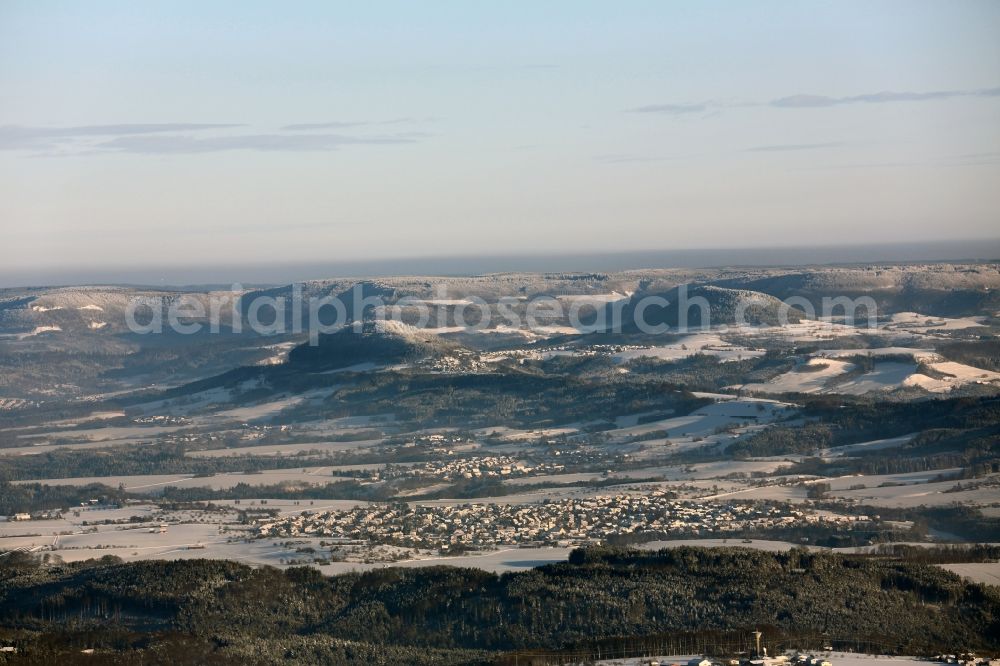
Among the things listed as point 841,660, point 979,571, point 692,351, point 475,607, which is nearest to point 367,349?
point 692,351

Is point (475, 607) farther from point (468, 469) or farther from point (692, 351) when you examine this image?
point (692, 351)

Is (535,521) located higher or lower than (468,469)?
higher

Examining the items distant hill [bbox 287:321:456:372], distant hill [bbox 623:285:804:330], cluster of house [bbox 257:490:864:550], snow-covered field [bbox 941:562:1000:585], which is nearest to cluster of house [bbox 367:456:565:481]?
cluster of house [bbox 257:490:864:550]

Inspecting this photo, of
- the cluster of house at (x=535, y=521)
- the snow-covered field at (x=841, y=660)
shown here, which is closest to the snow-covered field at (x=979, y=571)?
the snow-covered field at (x=841, y=660)

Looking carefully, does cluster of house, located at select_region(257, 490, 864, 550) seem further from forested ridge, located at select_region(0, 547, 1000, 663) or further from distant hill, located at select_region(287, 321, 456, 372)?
distant hill, located at select_region(287, 321, 456, 372)

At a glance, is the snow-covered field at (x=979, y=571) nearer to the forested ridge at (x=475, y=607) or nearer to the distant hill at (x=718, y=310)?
the forested ridge at (x=475, y=607)
